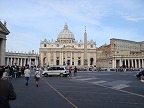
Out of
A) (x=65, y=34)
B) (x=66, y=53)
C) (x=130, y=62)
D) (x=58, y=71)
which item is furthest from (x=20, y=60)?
(x=58, y=71)

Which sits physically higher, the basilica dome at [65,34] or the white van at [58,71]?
the basilica dome at [65,34]

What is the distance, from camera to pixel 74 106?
32.8ft

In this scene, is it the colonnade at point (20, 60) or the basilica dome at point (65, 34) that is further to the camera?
the basilica dome at point (65, 34)

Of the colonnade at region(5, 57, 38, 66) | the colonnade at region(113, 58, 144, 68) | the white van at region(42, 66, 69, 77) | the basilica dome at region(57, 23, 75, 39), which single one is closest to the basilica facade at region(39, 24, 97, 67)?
the colonnade at region(5, 57, 38, 66)

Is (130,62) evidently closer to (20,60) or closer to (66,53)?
(66,53)

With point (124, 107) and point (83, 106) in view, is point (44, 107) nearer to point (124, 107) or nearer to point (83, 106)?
point (83, 106)

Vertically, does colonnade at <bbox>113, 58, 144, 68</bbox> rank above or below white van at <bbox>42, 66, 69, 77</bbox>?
above

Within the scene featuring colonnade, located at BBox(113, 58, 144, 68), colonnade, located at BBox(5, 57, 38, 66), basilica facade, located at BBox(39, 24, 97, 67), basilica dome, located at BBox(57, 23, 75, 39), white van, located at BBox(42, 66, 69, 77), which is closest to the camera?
white van, located at BBox(42, 66, 69, 77)

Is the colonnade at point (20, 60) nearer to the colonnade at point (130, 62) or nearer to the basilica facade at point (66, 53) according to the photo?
the basilica facade at point (66, 53)

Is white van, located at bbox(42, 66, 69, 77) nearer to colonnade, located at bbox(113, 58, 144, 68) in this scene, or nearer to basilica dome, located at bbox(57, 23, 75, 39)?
colonnade, located at bbox(113, 58, 144, 68)

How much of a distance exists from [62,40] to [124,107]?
15905 centimetres

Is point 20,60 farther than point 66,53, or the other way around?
point 66,53

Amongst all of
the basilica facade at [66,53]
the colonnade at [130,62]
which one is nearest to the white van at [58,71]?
the colonnade at [130,62]

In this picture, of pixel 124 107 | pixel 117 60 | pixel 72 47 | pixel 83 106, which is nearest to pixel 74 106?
pixel 83 106
